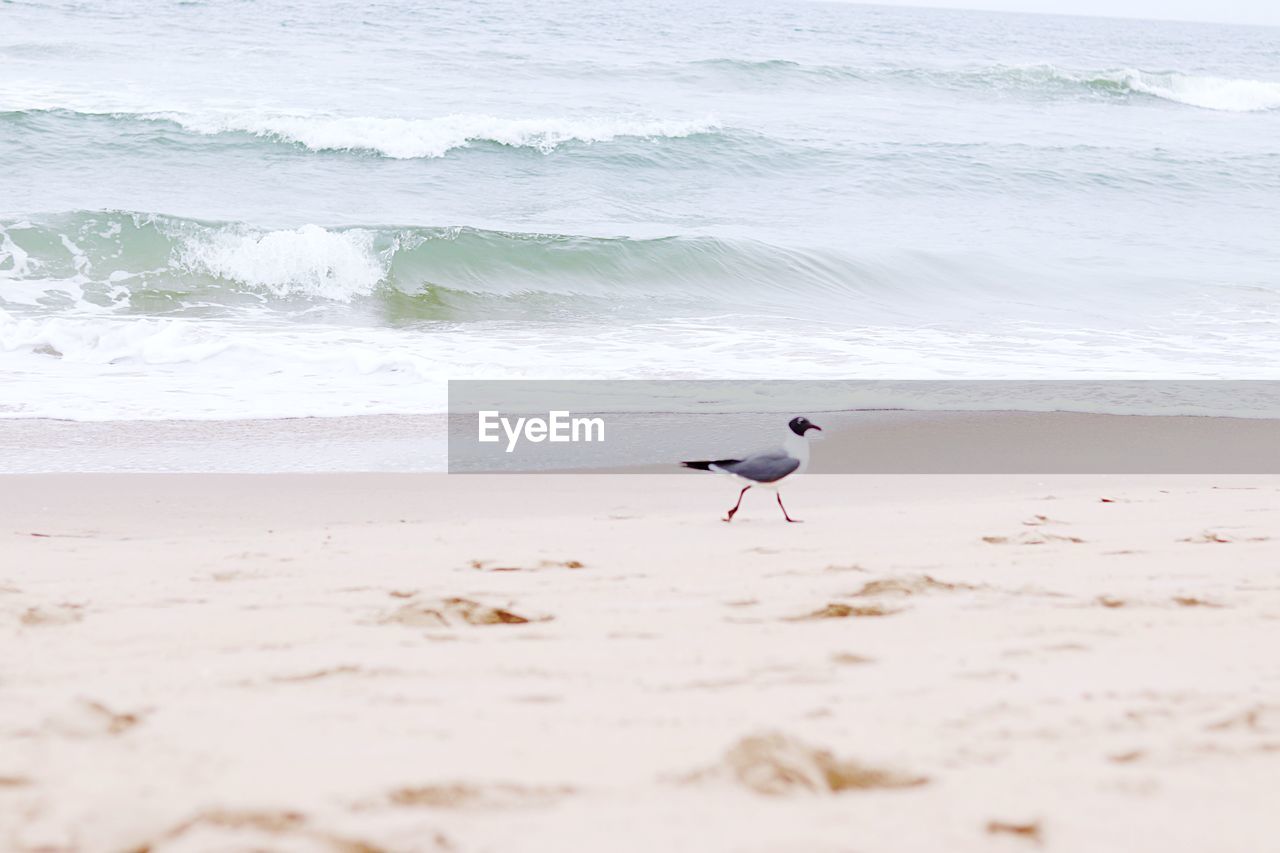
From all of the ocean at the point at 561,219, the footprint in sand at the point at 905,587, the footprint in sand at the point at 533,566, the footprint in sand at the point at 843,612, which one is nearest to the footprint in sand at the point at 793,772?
the footprint in sand at the point at 843,612

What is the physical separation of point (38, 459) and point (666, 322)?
6.48 m

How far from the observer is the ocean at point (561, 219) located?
30.6 feet

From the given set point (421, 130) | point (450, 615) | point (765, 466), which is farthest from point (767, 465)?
point (421, 130)

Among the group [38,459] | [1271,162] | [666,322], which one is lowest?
[38,459]

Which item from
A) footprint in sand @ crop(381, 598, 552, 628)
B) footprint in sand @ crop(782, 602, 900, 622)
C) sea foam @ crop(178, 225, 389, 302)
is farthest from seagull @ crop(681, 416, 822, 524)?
sea foam @ crop(178, 225, 389, 302)

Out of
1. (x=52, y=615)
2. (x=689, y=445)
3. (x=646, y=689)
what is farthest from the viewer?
(x=689, y=445)

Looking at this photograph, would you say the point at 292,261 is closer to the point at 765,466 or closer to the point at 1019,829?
the point at 765,466

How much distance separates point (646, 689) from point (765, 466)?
8.25ft

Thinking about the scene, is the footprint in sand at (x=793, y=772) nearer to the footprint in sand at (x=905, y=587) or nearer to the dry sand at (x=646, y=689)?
the dry sand at (x=646, y=689)

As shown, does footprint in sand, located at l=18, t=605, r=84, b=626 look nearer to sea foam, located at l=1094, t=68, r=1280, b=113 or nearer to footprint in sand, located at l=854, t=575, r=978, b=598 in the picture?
footprint in sand, located at l=854, t=575, r=978, b=598

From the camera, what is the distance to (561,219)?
1623 centimetres

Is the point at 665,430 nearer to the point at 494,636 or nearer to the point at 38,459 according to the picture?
the point at 38,459

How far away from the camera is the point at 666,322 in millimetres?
11477

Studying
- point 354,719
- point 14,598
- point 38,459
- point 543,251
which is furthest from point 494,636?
point 543,251
